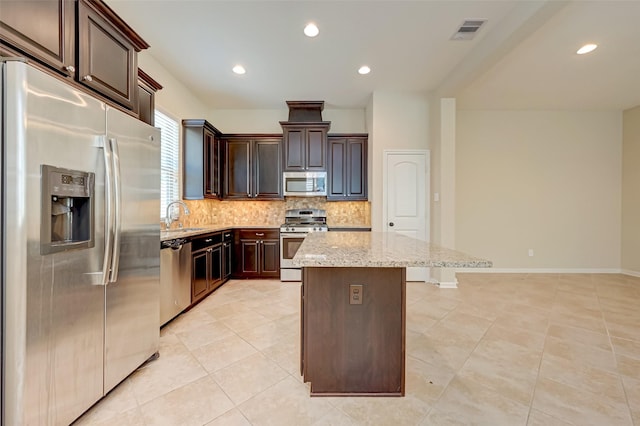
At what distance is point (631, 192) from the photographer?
4.61 m

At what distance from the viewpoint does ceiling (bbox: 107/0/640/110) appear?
235 cm

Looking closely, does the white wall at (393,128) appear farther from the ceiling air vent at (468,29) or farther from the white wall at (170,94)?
the white wall at (170,94)

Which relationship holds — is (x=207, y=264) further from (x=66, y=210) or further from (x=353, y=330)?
(x=353, y=330)

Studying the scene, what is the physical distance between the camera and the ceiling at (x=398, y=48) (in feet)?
7.71

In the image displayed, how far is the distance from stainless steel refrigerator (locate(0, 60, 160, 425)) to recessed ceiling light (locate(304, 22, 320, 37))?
1.88m

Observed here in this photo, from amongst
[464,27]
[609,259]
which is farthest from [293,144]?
[609,259]

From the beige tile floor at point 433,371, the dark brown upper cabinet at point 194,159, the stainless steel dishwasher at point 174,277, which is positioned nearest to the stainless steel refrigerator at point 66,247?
the beige tile floor at point 433,371

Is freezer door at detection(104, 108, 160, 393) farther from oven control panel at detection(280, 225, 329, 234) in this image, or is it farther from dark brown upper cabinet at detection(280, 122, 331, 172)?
dark brown upper cabinet at detection(280, 122, 331, 172)

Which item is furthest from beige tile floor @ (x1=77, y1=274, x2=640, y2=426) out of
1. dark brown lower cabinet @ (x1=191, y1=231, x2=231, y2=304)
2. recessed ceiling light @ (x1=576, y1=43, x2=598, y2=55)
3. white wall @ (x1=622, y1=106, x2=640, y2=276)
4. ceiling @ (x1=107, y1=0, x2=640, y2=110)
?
recessed ceiling light @ (x1=576, y1=43, x2=598, y2=55)

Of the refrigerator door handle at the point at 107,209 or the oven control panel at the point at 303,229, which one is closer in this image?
the refrigerator door handle at the point at 107,209

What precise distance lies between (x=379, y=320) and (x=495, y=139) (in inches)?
186

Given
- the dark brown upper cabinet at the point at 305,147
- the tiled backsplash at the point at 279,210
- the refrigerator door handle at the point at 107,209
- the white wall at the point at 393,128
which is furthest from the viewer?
the tiled backsplash at the point at 279,210

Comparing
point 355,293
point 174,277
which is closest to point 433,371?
point 355,293

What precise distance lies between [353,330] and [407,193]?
3.10m
